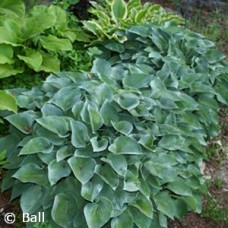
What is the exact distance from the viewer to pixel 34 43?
12.6ft

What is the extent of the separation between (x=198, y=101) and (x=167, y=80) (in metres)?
0.40

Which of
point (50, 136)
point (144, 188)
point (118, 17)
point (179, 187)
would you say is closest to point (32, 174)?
point (50, 136)

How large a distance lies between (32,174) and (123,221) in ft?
1.95

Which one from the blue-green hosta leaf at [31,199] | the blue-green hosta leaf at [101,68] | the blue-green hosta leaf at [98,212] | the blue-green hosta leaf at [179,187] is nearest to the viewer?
the blue-green hosta leaf at [98,212]

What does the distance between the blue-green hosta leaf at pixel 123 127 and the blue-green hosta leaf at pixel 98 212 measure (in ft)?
1.51

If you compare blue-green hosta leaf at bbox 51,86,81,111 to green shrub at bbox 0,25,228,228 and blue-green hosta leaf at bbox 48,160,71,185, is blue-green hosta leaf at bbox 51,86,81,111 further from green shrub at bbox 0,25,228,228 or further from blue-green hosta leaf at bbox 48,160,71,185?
blue-green hosta leaf at bbox 48,160,71,185

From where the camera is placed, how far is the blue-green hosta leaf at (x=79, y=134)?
119 inches

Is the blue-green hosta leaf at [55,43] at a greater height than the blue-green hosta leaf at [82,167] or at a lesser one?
greater

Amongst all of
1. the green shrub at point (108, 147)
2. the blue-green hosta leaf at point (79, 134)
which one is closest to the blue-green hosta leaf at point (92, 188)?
the green shrub at point (108, 147)

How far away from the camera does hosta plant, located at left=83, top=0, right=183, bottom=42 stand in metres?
4.42

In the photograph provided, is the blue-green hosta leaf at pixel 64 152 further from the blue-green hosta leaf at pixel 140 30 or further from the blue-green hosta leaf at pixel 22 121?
the blue-green hosta leaf at pixel 140 30

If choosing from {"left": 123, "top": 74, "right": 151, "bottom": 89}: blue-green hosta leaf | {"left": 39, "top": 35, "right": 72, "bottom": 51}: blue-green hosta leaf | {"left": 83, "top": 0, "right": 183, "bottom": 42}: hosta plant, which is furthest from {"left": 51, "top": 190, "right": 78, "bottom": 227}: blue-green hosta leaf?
{"left": 83, "top": 0, "right": 183, "bottom": 42}: hosta plant

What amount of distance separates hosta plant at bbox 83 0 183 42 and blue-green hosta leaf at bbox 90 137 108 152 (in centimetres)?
152

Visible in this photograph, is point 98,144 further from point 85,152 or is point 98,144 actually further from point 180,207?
point 180,207
